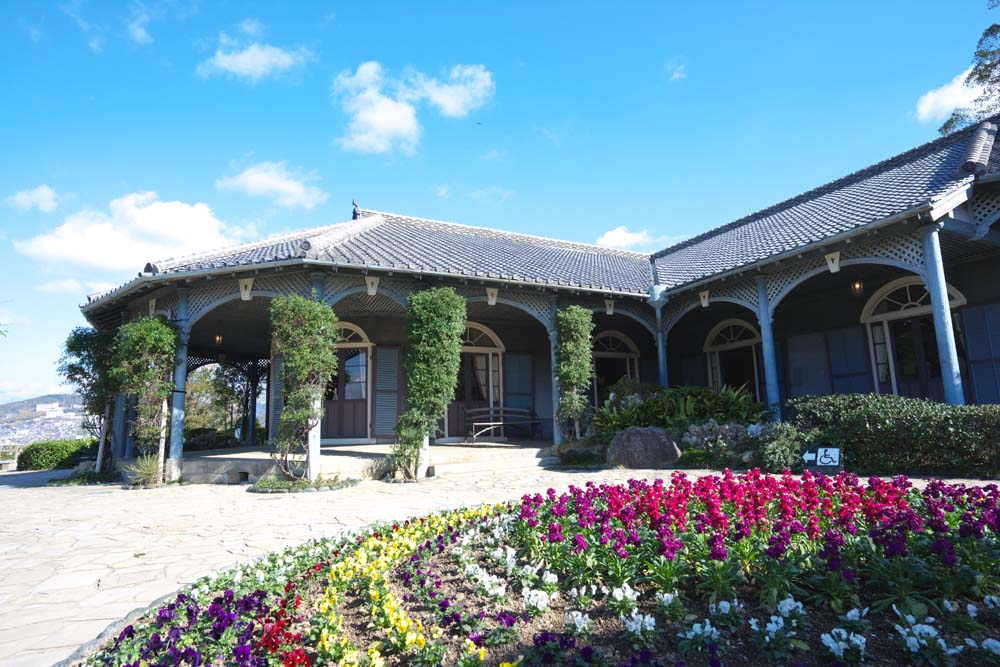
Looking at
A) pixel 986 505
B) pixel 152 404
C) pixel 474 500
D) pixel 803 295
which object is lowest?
pixel 474 500

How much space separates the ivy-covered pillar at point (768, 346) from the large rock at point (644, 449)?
230 centimetres

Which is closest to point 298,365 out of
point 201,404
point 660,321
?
point 660,321

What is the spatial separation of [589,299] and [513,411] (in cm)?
315

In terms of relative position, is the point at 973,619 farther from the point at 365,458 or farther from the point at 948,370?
the point at 365,458

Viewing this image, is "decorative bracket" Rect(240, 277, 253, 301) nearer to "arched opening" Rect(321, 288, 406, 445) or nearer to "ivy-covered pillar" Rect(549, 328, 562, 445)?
"arched opening" Rect(321, 288, 406, 445)

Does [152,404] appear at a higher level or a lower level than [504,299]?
lower

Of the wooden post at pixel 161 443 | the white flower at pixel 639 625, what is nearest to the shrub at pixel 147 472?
the wooden post at pixel 161 443

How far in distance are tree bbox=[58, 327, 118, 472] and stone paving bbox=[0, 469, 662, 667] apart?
165cm

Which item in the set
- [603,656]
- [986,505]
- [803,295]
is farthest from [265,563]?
[803,295]

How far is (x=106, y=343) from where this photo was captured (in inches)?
407

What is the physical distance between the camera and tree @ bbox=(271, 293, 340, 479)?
8086 millimetres

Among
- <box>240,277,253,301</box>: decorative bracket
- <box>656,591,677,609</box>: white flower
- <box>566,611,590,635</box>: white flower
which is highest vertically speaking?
<box>240,277,253,301</box>: decorative bracket

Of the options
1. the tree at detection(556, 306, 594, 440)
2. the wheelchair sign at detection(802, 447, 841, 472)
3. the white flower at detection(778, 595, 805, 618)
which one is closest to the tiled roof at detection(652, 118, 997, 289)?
the tree at detection(556, 306, 594, 440)

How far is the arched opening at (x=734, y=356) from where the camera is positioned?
13.0m
